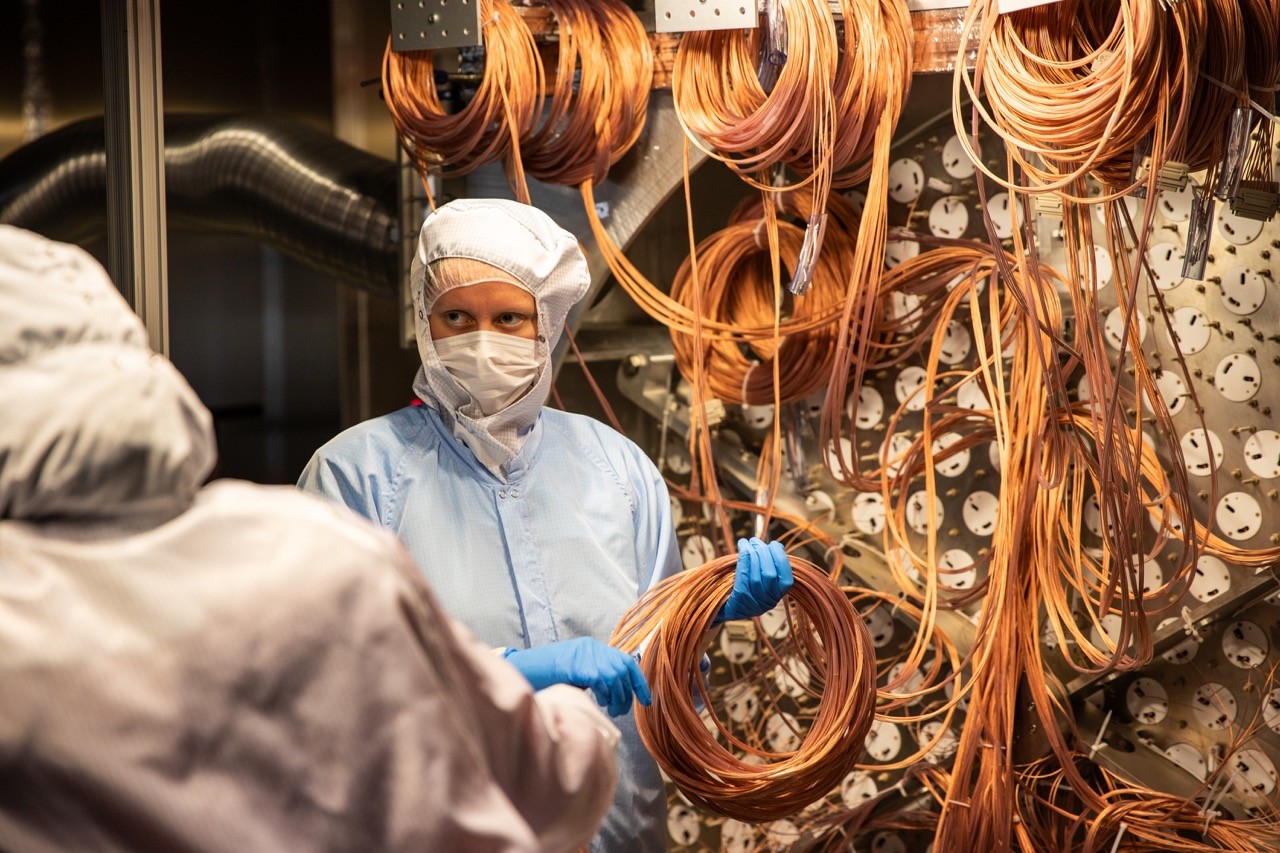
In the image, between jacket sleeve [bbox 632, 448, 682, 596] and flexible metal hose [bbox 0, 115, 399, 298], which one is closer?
jacket sleeve [bbox 632, 448, 682, 596]

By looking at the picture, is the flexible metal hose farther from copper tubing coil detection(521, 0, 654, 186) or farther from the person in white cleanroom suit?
the person in white cleanroom suit

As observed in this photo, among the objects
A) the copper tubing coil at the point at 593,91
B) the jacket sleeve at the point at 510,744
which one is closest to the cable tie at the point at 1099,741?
the copper tubing coil at the point at 593,91

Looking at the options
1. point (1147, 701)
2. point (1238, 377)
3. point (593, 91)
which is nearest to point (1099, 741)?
point (1147, 701)

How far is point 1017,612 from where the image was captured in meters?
2.71

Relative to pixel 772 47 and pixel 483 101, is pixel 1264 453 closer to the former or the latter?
pixel 772 47

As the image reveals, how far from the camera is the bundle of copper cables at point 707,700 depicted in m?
1.94

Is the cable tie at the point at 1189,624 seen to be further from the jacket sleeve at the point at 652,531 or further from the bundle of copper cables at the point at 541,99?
the bundle of copper cables at the point at 541,99

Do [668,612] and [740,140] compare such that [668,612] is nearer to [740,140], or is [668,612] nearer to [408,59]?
[740,140]

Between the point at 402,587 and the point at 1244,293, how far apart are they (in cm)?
238

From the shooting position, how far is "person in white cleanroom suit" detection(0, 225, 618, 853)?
0.95m

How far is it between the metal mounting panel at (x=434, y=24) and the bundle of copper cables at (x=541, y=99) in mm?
59

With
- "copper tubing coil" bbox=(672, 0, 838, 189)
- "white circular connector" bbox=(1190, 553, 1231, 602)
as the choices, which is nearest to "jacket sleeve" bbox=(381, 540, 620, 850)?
"copper tubing coil" bbox=(672, 0, 838, 189)

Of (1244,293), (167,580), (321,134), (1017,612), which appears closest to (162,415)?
(167,580)

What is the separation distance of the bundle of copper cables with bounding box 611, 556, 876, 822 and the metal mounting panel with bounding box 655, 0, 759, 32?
1221 mm
